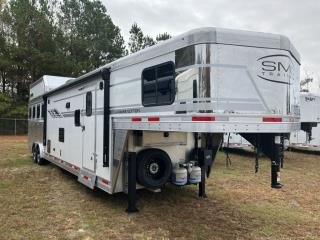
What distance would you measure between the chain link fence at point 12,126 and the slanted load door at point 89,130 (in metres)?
25.7

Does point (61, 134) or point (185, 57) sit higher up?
point (185, 57)

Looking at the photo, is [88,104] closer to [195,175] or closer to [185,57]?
[195,175]

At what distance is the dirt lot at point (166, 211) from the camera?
18.0 ft

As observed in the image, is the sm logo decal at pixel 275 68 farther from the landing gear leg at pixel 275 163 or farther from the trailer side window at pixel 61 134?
the trailer side window at pixel 61 134

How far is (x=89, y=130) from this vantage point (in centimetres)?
768

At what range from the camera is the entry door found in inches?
294

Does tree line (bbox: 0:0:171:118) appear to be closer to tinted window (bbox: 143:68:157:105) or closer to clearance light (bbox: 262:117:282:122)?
tinted window (bbox: 143:68:157:105)

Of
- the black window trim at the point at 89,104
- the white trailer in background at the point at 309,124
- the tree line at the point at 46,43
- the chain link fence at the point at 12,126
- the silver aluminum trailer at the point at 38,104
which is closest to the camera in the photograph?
the black window trim at the point at 89,104

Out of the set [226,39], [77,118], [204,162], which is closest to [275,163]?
[204,162]

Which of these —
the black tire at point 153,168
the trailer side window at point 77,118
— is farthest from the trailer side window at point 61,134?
the black tire at point 153,168

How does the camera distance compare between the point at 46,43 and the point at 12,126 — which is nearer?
the point at 12,126

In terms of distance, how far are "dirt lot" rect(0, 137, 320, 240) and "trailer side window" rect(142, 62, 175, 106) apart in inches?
78.8

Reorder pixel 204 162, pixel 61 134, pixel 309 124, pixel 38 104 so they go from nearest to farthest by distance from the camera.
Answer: pixel 204 162 → pixel 61 134 → pixel 38 104 → pixel 309 124

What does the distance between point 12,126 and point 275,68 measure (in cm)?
3001
